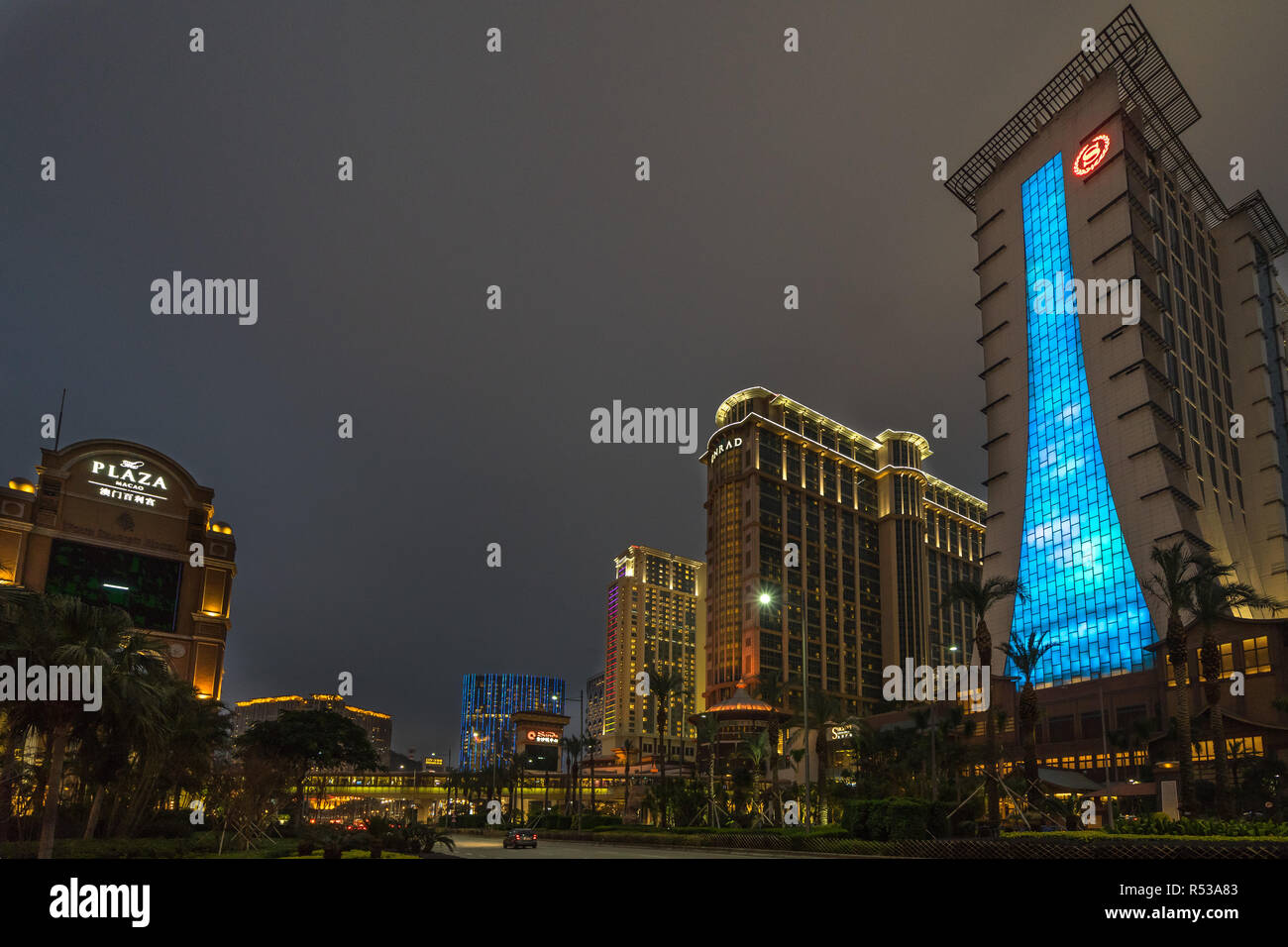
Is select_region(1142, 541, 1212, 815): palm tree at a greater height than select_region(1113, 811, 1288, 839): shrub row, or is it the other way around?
select_region(1142, 541, 1212, 815): palm tree

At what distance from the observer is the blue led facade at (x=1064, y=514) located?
312ft

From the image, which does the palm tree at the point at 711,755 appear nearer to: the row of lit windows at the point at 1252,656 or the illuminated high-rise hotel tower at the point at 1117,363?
the illuminated high-rise hotel tower at the point at 1117,363

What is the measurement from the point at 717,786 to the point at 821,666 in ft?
347

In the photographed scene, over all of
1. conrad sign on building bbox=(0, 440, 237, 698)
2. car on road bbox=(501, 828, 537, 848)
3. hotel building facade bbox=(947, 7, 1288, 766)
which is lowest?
car on road bbox=(501, 828, 537, 848)

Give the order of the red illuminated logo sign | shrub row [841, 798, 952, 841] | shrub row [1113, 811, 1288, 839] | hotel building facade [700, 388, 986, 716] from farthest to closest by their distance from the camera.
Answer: hotel building facade [700, 388, 986, 716], the red illuminated logo sign, shrub row [841, 798, 952, 841], shrub row [1113, 811, 1288, 839]

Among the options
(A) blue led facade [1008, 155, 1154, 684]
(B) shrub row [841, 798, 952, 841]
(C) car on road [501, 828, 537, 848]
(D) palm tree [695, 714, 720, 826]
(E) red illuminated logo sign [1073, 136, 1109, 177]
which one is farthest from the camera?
(E) red illuminated logo sign [1073, 136, 1109, 177]

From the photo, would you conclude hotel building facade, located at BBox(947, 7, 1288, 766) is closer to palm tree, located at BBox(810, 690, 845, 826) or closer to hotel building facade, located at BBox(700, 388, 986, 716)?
palm tree, located at BBox(810, 690, 845, 826)

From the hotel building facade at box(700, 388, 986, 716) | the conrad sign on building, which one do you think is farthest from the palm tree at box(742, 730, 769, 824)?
the hotel building facade at box(700, 388, 986, 716)

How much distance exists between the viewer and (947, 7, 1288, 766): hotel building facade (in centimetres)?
9519

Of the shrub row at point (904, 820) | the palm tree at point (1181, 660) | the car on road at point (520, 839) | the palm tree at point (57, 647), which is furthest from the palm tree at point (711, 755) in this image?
the palm tree at point (57, 647)

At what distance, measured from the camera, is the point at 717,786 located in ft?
256

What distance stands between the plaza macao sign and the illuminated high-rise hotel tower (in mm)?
85135
